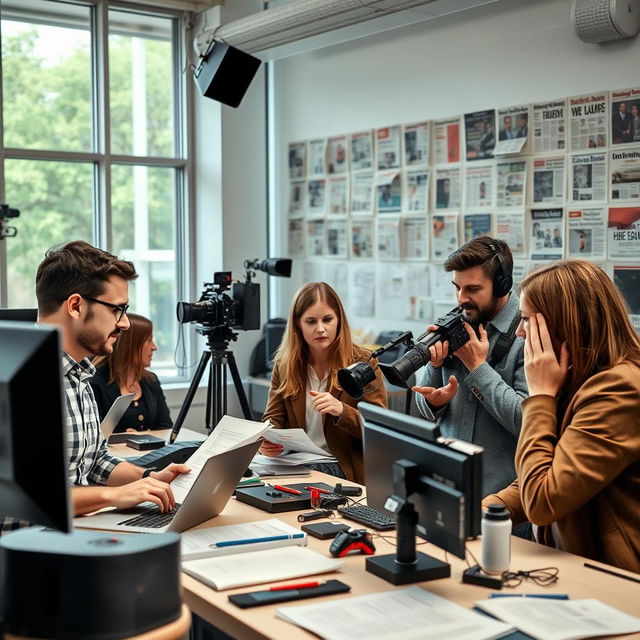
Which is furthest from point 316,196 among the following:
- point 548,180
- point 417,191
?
point 548,180

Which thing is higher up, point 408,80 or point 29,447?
point 408,80

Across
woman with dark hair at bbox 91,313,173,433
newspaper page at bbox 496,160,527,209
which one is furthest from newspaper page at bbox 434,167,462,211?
woman with dark hair at bbox 91,313,173,433

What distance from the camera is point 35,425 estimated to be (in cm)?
138

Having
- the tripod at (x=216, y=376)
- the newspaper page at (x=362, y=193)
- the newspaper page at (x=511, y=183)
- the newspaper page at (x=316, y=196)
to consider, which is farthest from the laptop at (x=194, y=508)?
the newspaper page at (x=316, y=196)

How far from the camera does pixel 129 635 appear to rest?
1339 mm

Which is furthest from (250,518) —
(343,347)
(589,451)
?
(343,347)

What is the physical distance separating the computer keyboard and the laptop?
291 millimetres

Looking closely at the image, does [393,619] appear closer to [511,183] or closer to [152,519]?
[152,519]

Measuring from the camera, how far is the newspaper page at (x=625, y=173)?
145 inches

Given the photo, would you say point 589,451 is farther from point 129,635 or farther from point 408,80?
point 408,80

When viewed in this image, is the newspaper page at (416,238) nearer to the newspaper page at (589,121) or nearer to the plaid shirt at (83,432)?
the newspaper page at (589,121)

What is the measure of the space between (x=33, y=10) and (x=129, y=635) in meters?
4.67

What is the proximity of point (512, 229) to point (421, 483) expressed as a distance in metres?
2.60

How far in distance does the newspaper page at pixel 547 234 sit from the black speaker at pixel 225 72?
1.70 metres
